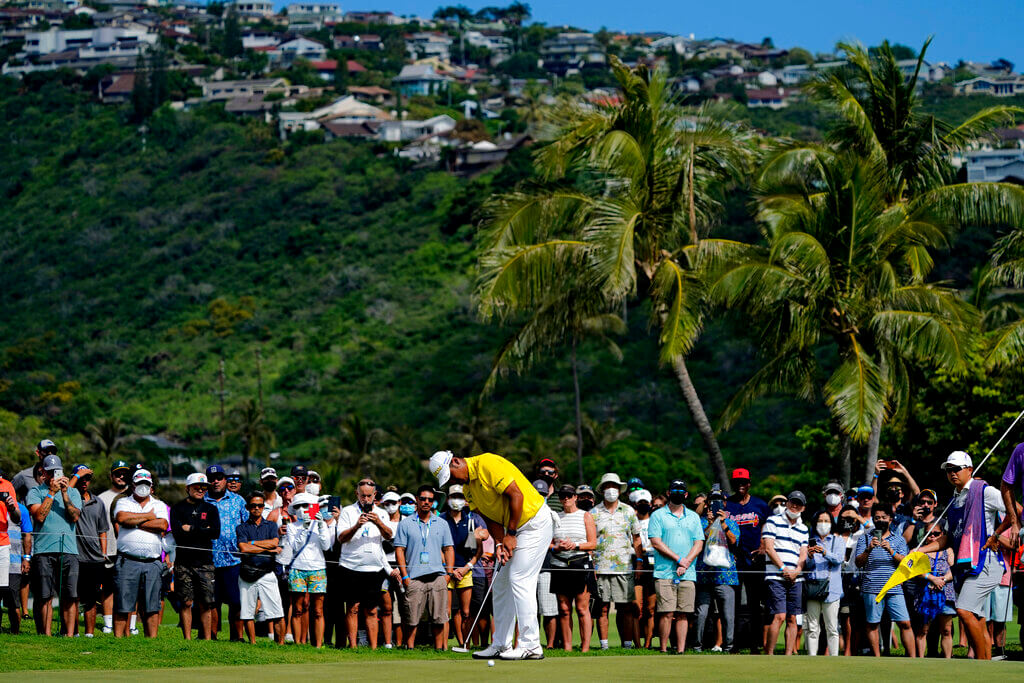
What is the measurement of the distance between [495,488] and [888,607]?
5.84 m

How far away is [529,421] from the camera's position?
74688mm

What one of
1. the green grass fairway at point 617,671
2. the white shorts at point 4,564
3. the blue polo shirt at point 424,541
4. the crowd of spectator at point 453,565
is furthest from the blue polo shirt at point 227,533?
the green grass fairway at point 617,671

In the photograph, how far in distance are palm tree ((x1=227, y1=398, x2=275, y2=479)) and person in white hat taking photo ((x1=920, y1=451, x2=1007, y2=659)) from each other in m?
65.6

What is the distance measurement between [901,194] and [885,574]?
36.3ft

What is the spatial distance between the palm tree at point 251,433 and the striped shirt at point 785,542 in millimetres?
61973

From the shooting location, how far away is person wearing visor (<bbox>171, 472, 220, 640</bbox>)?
15648mm

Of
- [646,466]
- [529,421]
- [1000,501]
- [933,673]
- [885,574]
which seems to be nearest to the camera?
[933,673]

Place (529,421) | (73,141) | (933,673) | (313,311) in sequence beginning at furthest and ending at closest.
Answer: (73,141)
(313,311)
(529,421)
(933,673)

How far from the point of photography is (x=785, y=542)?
638 inches

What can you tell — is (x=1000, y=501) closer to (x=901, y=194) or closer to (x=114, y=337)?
(x=901, y=194)

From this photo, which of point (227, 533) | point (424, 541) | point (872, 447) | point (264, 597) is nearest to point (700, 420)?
point (872, 447)

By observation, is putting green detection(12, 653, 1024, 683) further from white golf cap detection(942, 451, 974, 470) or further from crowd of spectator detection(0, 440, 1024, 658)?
crowd of spectator detection(0, 440, 1024, 658)

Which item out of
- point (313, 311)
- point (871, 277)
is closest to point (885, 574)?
point (871, 277)

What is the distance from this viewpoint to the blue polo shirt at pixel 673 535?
640 inches
